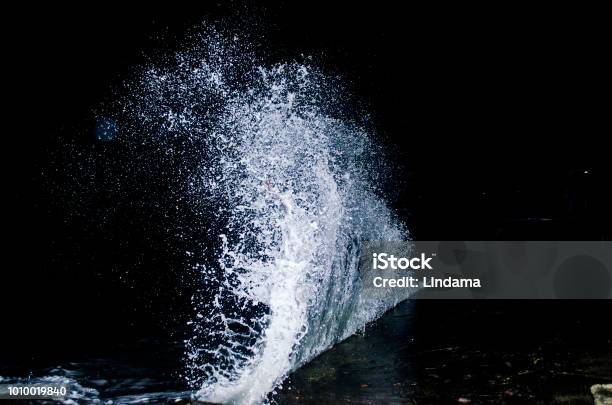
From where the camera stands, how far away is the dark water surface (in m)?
3.80

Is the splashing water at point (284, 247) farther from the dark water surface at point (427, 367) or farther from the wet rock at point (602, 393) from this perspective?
the wet rock at point (602, 393)

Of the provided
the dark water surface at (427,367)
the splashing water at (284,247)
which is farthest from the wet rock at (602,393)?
the splashing water at (284,247)

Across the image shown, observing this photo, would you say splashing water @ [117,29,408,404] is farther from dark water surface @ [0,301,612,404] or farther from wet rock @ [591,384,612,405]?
wet rock @ [591,384,612,405]

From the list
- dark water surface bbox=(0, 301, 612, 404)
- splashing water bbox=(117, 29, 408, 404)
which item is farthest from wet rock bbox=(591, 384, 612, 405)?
splashing water bbox=(117, 29, 408, 404)

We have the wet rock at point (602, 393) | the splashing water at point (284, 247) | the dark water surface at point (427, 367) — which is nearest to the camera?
the wet rock at point (602, 393)

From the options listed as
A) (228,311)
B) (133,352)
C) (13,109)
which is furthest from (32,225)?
(133,352)

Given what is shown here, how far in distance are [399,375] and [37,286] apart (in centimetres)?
963

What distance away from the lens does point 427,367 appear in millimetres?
4477

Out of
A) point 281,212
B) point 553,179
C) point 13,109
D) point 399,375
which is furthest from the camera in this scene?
point 553,179

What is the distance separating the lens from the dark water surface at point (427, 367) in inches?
150

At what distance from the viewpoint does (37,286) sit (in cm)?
1026

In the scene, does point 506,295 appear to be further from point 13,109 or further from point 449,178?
point 449,178

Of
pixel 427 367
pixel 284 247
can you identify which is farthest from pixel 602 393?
pixel 284 247

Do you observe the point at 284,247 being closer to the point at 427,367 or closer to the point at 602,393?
the point at 427,367
